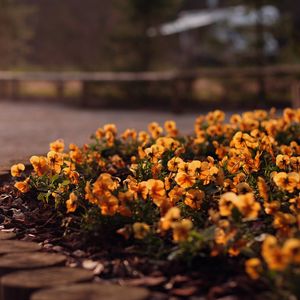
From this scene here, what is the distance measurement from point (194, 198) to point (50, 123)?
7.53 meters

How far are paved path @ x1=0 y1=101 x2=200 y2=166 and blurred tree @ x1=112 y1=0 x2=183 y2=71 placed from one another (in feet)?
9.58

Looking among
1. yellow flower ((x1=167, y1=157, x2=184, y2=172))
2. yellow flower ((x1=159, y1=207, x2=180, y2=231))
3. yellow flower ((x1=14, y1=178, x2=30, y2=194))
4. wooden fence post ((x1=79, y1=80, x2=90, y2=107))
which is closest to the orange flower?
yellow flower ((x1=167, y1=157, x2=184, y2=172))

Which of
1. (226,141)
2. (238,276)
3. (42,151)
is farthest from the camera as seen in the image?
(42,151)

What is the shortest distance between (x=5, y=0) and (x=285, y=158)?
70.0 feet

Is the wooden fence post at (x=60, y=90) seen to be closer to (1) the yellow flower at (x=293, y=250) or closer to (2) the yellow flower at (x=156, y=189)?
(2) the yellow flower at (x=156, y=189)

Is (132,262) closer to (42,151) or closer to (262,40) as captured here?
(42,151)

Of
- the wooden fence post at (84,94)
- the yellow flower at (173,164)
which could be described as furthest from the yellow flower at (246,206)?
the wooden fence post at (84,94)

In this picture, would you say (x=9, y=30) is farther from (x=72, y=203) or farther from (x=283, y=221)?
(x=283, y=221)

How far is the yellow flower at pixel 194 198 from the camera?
12.1 feet

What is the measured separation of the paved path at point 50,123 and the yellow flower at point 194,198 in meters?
2.18

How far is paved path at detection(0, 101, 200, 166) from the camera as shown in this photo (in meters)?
7.60

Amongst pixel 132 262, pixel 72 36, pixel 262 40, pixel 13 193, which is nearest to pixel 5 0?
pixel 72 36

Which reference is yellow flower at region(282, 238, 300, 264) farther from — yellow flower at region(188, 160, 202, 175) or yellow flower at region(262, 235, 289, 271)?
yellow flower at region(188, 160, 202, 175)

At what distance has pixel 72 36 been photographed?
30.9 metres
